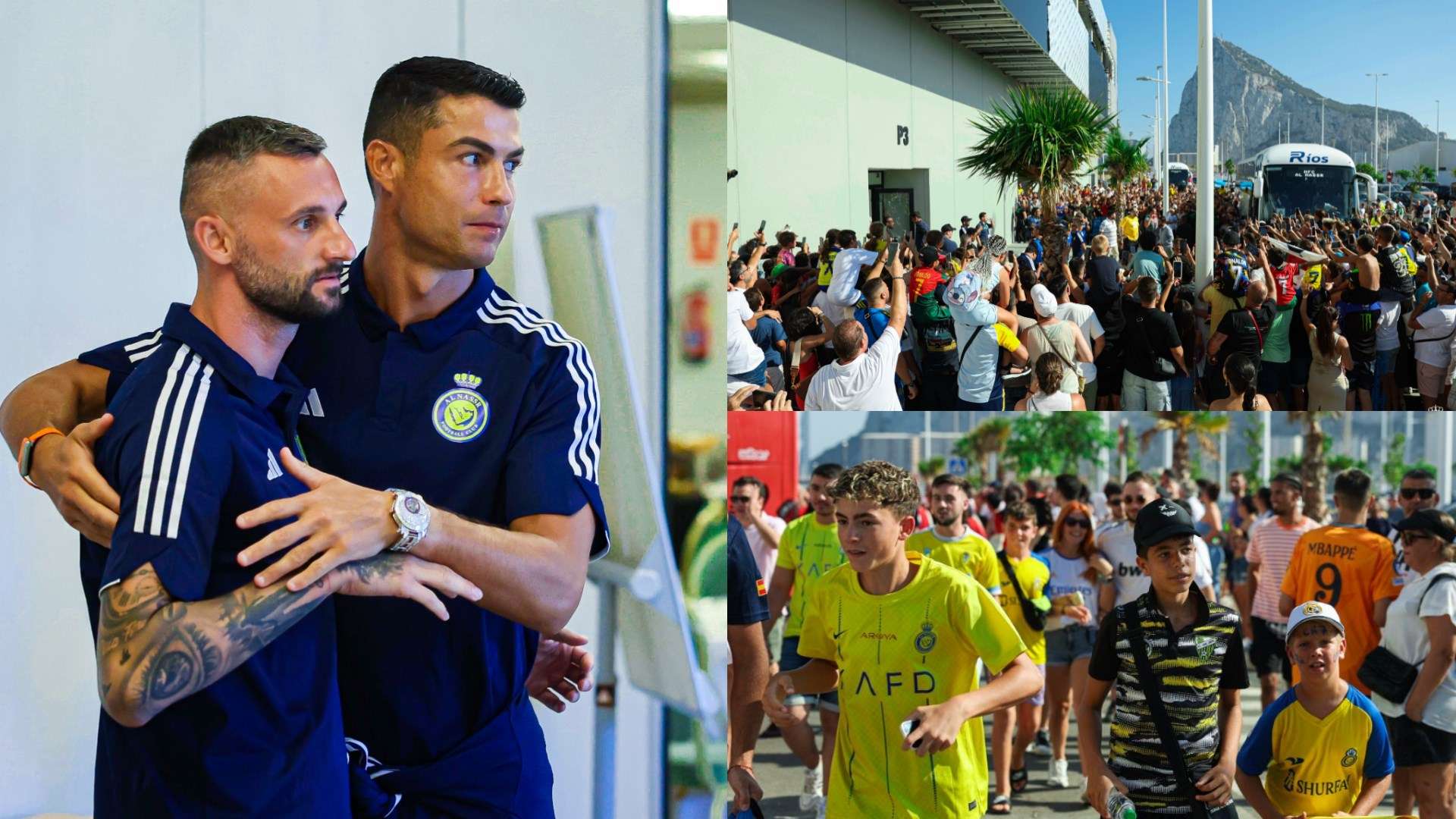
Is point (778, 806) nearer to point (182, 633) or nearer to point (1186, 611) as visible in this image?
point (1186, 611)

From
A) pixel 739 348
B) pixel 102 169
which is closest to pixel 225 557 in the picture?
pixel 102 169

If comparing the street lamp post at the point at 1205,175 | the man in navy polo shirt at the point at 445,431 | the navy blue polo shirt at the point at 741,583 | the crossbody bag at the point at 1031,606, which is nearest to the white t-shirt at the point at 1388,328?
the street lamp post at the point at 1205,175

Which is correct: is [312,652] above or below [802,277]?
below

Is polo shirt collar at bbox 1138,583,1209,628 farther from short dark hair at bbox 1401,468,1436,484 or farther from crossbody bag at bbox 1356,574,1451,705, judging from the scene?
short dark hair at bbox 1401,468,1436,484

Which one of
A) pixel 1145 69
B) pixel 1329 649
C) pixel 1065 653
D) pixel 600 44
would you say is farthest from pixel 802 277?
pixel 600 44

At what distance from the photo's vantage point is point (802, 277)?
322 inches

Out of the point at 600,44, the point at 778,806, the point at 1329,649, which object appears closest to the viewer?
the point at 600,44

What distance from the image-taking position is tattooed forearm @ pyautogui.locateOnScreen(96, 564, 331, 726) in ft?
7.43

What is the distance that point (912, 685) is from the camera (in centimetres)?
377

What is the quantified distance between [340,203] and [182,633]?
0.88m

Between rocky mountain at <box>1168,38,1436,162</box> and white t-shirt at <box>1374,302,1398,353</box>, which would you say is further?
white t-shirt at <box>1374,302,1398,353</box>

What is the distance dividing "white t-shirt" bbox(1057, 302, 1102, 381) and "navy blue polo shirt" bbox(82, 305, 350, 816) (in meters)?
5.96

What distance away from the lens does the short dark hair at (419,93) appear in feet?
9.14

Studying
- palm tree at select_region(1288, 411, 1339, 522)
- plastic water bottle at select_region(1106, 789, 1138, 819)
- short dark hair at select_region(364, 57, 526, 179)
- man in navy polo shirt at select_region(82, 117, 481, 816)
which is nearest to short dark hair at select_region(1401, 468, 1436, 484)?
palm tree at select_region(1288, 411, 1339, 522)
